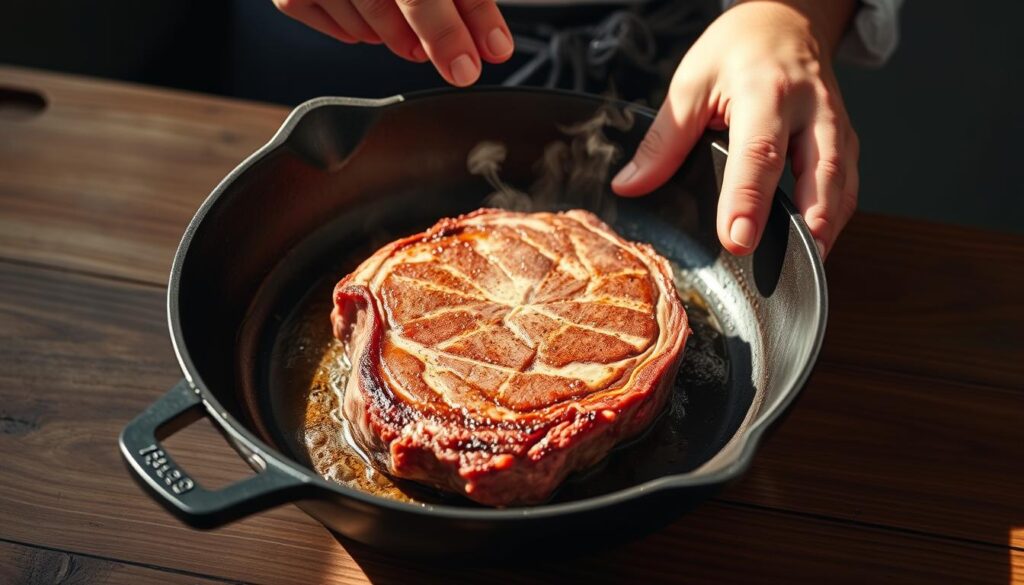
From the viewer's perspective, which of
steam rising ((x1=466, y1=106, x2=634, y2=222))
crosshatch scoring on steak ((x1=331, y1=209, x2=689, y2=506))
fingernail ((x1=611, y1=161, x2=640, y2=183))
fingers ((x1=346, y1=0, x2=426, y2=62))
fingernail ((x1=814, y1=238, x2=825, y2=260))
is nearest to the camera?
crosshatch scoring on steak ((x1=331, y1=209, x2=689, y2=506))

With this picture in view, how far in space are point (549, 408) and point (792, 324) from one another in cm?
51

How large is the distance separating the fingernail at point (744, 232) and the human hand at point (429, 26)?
0.58 metres

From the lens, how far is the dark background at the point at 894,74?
3.12m

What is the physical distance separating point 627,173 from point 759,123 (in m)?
0.34

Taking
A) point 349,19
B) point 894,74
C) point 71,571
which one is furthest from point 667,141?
point 894,74

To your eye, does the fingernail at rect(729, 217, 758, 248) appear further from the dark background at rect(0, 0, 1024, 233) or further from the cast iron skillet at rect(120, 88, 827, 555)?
the dark background at rect(0, 0, 1024, 233)

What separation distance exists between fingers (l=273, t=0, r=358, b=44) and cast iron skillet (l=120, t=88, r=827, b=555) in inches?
6.1

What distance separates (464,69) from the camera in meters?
1.81

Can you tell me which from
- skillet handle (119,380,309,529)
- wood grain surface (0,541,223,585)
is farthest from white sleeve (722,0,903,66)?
wood grain surface (0,541,223,585)

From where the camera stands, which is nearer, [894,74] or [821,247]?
[821,247]

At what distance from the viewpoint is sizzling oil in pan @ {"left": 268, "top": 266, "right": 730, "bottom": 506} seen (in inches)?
58.8

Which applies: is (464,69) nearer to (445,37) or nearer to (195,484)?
(445,37)

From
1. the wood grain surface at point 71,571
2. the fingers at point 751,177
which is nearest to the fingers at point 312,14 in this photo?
the fingers at point 751,177

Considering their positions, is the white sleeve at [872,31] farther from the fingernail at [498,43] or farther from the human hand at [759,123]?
the fingernail at [498,43]
